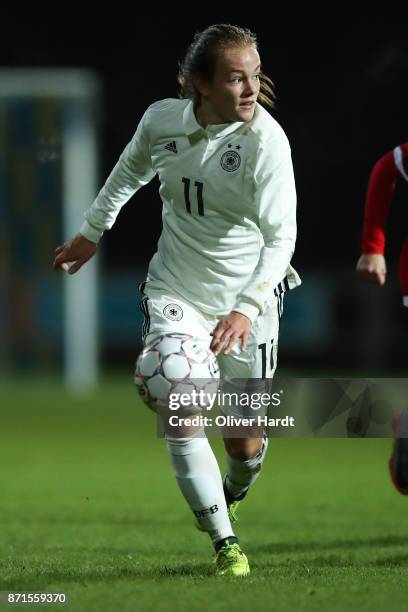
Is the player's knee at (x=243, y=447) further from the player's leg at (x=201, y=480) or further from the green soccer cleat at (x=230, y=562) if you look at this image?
the green soccer cleat at (x=230, y=562)

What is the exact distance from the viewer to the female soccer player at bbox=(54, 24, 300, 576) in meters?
4.65

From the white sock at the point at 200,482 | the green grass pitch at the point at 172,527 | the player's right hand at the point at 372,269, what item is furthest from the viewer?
the player's right hand at the point at 372,269

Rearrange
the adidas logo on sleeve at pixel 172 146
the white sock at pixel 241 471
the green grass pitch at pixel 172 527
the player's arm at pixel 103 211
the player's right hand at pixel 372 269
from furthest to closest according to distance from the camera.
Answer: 1. the white sock at pixel 241 471
2. the player's arm at pixel 103 211
3. the player's right hand at pixel 372 269
4. the adidas logo on sleeve at pixel 172 146
5. the green grass pitch at pixel 172 527

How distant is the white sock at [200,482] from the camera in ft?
15.5

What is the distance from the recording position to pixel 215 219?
495 centimetres

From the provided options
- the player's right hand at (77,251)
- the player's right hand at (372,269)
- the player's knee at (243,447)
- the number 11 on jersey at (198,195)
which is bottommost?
the player's knee at (243,447)

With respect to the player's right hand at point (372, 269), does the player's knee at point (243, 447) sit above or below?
below

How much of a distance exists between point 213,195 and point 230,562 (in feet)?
4.36

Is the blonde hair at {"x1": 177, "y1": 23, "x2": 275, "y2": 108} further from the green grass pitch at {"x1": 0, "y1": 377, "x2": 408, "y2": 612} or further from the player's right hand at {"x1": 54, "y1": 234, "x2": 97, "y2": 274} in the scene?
the green grass pitch at {"x1": 0, "y1": 377, "x2": 408, "y2": 612}

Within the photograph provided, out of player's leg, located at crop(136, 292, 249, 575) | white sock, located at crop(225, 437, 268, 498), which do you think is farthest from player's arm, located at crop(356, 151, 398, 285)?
white sock, located at crop(225, 437, 268, 498)

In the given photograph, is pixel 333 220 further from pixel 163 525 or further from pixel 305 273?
pixel 163 525

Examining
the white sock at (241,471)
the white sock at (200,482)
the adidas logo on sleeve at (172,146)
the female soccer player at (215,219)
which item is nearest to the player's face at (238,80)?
the female soccer player at (215,219)

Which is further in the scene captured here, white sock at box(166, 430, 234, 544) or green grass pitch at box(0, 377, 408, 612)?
white sock at box(166, 430, 234, 544)

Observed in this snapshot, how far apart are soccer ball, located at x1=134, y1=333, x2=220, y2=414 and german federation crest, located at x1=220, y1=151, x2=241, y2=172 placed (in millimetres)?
637
